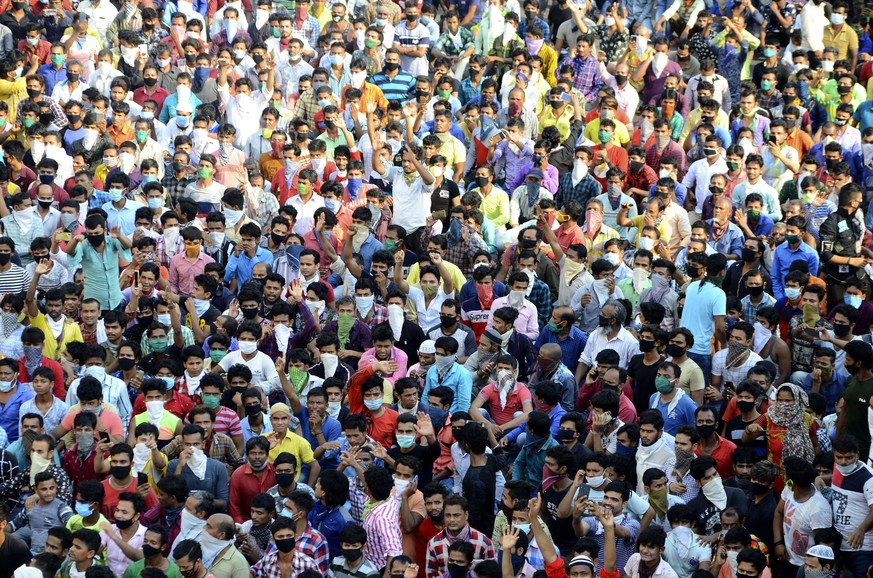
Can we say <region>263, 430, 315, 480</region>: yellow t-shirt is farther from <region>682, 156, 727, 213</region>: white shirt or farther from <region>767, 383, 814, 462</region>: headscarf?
<region>682, 156, 727, 213</region>: white shirt

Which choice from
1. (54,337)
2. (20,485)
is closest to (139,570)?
(20,485)

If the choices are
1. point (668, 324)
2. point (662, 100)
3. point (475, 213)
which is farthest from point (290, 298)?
point (662, 100)

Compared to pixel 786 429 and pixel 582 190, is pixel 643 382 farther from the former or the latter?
pixel 582 190

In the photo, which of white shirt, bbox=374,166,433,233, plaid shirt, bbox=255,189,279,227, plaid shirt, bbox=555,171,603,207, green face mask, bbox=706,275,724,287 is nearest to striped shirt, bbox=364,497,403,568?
green face mask, bbox=706,275,724,287

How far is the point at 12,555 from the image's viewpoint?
35.6ft

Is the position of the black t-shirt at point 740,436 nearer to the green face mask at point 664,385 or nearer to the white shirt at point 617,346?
the green face mask at point 664,385

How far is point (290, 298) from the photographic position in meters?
14.1

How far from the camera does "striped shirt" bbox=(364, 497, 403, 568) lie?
35.7ft

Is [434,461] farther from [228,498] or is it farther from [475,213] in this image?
[475,213]

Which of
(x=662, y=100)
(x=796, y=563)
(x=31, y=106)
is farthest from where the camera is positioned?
(x=662, y=100)

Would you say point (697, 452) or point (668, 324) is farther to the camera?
point (668, 324)

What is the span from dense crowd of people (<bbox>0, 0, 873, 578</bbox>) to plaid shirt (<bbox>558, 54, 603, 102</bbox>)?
0.04m

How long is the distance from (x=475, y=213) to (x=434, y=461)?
12.5 feet

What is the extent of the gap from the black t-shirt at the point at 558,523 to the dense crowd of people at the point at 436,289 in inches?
0.9
